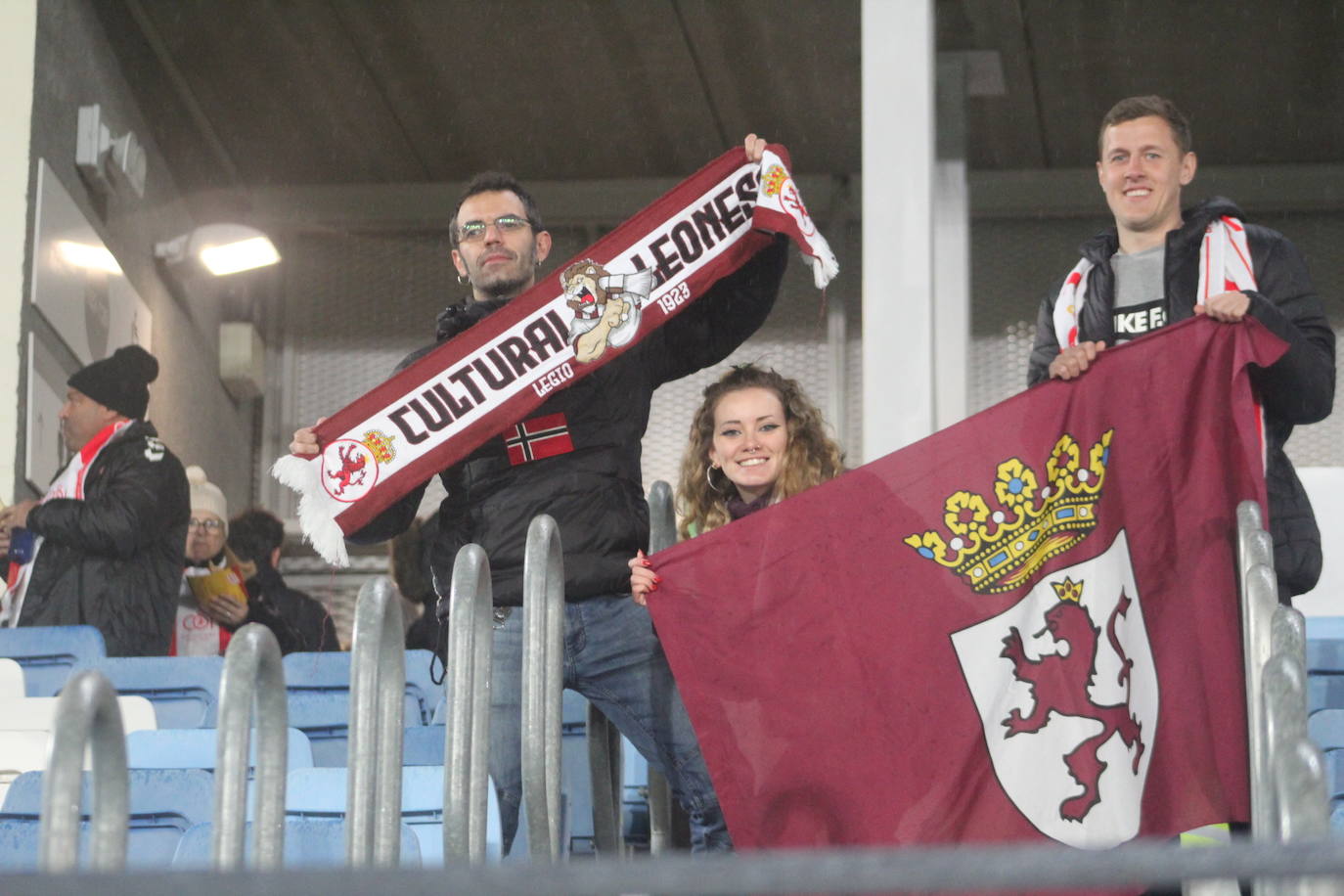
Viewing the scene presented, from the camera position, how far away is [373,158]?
10.9 metres

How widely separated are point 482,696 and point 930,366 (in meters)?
3.33

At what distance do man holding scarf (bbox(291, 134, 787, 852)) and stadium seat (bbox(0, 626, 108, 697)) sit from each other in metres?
1.32

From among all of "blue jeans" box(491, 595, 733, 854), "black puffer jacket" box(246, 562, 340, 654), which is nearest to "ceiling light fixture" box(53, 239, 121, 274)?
"black puffer jacket" box(246, 562, 340, 654)

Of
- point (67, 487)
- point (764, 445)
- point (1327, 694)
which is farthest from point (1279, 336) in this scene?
point (67, 487)

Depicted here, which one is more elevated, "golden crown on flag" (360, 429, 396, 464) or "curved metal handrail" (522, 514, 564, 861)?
"golden crown on flag" (360, 429, 396, 464)

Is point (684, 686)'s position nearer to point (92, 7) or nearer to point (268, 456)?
point (92, 7)

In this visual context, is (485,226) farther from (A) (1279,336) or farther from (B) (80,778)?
(B) (80,778)

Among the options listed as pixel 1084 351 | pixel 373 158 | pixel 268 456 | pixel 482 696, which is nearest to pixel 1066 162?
pixel 373 158

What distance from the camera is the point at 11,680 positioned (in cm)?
495

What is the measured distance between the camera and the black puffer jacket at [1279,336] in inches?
145

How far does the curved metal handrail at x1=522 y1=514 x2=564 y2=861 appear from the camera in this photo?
11.1ft

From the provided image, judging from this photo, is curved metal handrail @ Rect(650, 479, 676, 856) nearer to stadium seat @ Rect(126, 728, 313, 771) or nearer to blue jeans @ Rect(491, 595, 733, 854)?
blue jeans @ Rect(491, 595, 733, 854)

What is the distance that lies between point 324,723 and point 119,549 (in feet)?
4.68

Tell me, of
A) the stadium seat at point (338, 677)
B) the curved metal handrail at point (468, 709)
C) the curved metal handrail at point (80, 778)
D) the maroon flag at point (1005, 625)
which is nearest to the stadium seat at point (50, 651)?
the stadium seat at point (338, 677)
